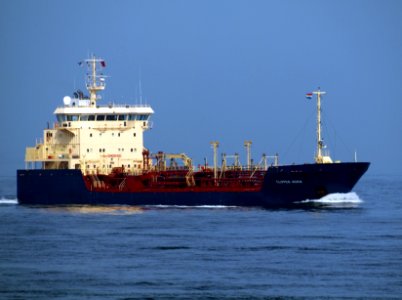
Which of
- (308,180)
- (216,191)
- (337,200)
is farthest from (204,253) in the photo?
(337,200)

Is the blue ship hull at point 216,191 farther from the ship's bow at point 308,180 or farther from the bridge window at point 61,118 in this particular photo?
the bridge window at point 61,118

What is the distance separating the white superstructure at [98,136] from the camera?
7181 cm

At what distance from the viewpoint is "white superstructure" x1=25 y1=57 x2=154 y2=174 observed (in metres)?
71.8

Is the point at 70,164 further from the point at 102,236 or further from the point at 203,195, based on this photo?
the point at 102,236

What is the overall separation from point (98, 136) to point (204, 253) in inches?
1054

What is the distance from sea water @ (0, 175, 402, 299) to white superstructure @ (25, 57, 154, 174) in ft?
17.2

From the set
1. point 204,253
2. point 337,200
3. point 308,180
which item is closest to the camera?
point 204,253

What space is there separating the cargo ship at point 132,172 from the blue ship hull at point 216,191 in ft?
0.19

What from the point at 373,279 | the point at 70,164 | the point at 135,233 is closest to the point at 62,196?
the point at 70,164

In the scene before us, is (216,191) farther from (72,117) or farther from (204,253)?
(204,253)

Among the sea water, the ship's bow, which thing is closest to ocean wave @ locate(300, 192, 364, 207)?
the sea water

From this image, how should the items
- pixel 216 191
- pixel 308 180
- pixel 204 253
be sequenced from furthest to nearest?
pixel 216 191 < pixel 308 180 < pixel 204 253

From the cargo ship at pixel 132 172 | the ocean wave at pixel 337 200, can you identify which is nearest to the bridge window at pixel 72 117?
the cargo ship at pixel 132 172

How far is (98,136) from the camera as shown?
2837 inches
